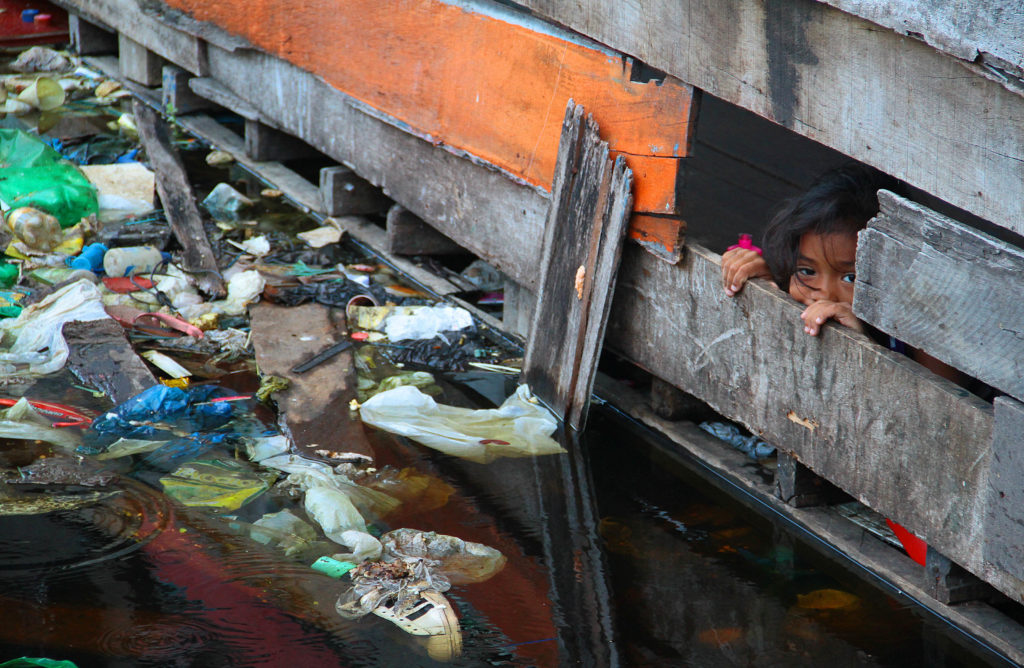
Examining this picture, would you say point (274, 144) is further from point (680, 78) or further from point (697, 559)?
point (697, 559)

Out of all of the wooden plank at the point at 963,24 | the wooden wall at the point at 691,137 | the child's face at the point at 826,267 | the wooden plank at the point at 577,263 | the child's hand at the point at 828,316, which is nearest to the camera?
the wooden plank at the point at 963,24

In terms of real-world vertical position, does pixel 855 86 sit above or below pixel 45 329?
above

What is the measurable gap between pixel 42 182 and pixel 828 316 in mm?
4666

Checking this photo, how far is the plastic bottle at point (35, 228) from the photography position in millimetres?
5316

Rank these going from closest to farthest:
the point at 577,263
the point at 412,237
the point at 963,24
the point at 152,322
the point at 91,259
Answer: the point at 963,24
the point at 577,263
the point at 152,322
the point at 91,259
the point at 412,237

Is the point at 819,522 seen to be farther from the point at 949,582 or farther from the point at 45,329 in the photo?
the point at 45,329

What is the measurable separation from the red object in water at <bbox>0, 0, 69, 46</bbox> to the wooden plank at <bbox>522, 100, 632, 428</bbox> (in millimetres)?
7192

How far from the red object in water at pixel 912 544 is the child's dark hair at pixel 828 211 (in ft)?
2.87

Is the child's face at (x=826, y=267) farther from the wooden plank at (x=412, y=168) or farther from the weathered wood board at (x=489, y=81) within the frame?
the wooden plank at (x=412, y=168)

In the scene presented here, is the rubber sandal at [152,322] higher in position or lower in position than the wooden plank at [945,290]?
lower

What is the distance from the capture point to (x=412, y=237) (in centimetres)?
532

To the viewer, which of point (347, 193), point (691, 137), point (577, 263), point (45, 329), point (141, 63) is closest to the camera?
point (691, 137)

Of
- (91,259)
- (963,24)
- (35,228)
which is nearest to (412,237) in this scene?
(91,259)

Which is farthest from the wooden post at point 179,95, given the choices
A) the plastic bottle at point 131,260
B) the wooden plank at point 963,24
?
the wooden plank at point 963,24
